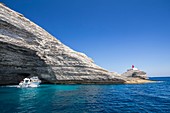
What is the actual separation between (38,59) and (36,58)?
2.18 ft

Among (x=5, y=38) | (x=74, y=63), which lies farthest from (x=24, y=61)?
(x=74, y=63)

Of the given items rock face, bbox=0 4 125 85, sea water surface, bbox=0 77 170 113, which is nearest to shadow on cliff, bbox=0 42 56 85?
rock face, bbox=0 4 125 85

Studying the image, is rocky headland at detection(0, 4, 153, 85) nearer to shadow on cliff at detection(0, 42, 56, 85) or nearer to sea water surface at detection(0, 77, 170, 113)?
shadow on cliff at detection(0, 42, 56, 85)

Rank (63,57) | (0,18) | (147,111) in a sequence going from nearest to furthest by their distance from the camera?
(147,111) < (0,18) < (63,57)

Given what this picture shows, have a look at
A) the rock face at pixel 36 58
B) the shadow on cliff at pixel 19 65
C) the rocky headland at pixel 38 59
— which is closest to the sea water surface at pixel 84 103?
the shadow on cliff at pixel 19 65

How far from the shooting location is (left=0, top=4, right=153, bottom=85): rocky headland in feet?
143

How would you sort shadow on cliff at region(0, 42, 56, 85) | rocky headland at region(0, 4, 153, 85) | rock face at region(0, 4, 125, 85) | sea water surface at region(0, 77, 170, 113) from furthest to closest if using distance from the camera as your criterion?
1. shadow on cliff at region(0, 42, 56, 85)
2. rocky headland at region(0, 4, 153, 85)
3. rock face at region(0, 4, 125, 85)
4. sea water surface at region(0, 77, 170, 113)

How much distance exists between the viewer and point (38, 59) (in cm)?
4753

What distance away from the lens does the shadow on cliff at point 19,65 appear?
44.2 metres

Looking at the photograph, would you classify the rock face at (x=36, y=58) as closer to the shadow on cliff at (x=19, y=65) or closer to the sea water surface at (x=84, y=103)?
the shadow on cliff at (x=19, y=65)

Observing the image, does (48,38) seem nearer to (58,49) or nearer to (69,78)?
(58,49)

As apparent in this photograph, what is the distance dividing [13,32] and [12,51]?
543cm

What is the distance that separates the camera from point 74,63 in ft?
166

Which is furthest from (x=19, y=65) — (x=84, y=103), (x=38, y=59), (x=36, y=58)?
(x=84, y=103)
